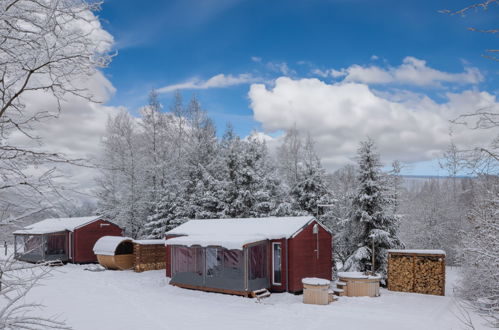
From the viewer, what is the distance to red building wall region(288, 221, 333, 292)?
50.8 ft

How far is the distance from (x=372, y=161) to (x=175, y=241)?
10.1 m

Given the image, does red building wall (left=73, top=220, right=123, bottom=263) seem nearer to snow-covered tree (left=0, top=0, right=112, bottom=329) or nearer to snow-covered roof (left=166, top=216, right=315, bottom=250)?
snow-covered roof (left=166, top=216, right=315, bottom=250)

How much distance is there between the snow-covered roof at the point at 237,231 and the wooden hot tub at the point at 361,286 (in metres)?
2.93

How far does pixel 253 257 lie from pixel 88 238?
14630 millimetres

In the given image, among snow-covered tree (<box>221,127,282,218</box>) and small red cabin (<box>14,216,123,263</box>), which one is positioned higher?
snow-covered tree (<box>221,127,282,218</box>)

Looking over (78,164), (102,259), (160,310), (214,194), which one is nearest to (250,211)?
(214,194)

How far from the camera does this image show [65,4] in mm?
3451

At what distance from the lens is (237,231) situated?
1697cm

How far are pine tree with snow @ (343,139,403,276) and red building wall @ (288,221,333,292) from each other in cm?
161

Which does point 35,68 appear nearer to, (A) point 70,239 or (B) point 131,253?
(B) point 131,253

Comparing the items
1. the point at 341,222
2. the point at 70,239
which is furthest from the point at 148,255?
the point at 341,222

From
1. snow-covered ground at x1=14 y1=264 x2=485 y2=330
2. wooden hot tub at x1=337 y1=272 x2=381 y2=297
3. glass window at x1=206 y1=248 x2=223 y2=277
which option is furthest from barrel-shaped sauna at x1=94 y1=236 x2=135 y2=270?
wooden hot tub at x1=337 y1=272 x2=381 y2=297

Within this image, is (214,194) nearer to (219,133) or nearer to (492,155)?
(219,133)

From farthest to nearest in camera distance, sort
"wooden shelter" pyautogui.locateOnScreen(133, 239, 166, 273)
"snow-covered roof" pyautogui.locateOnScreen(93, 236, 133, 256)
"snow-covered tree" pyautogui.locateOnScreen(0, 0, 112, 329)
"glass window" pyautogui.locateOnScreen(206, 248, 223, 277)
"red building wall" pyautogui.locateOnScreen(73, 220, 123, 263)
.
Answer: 1. "red building wall" pyautogui.locateOnScreen(73, 220, 123, 263)
2. "snow-covered roof" pyautogui.locateOnScreen(93, 236, 133, 256)
3. "wooden shelter" pyautogui.locateOnScreen(133, 239, 166, 273)
4. "glass window" pyautogui.locateOnScreen(206, 248, 223, 277)
5. "snow-covered tree" pyautogui.locateOnScreen(0, 0, 112, 329)
